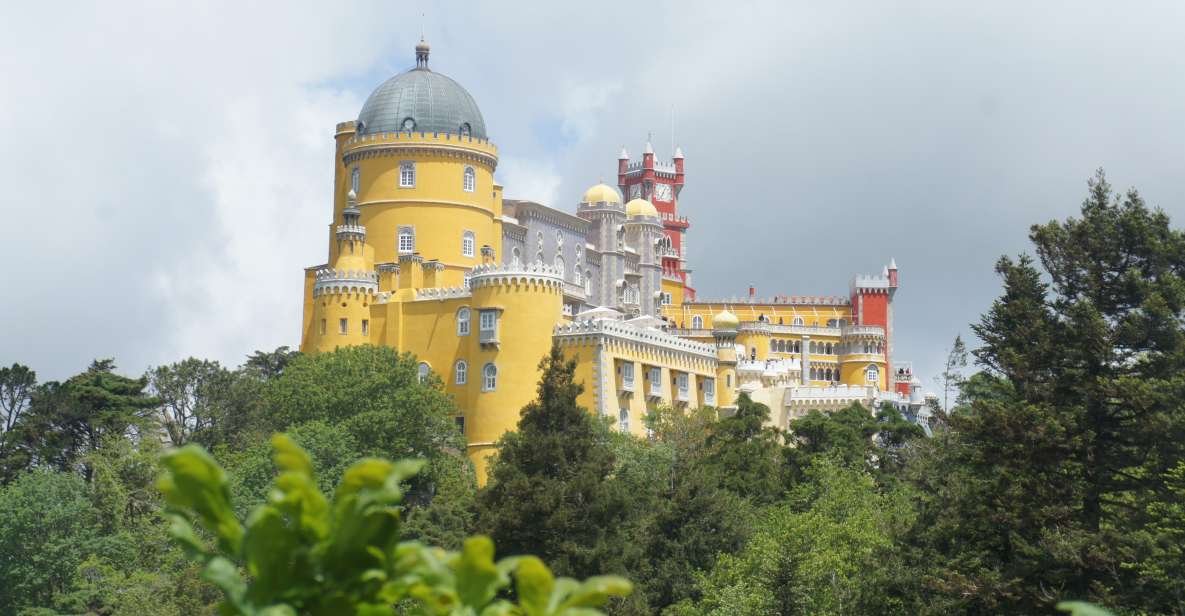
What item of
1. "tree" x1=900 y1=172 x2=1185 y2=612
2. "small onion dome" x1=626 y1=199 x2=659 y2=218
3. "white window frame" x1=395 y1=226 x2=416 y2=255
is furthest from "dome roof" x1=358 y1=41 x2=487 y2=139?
"tree" x1=900 y1=172 x2=1185 y2=612

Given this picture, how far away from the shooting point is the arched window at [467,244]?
273 ft

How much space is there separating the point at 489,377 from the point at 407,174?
13.5m

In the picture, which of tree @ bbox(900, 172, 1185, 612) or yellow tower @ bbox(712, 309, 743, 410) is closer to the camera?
tree @ bbox(900, 172, 1185, 612)

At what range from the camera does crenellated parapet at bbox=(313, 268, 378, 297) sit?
78.5 m

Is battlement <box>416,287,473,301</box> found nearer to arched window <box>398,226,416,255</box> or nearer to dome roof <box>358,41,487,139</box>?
arched window <box>398,226,416,255</box>

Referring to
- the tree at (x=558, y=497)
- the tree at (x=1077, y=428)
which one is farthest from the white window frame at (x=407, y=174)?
the tree at (x=1077, y=428)

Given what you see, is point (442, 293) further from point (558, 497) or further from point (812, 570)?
point (812, 570)

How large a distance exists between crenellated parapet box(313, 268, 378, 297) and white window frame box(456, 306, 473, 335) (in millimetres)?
4758

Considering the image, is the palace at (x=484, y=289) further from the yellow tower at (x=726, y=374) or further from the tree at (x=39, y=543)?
the tree at (x=39, y=543)

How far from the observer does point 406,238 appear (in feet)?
271

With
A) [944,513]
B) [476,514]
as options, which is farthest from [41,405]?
[944,513]

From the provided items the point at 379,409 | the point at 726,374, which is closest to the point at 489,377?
the point at 379,409

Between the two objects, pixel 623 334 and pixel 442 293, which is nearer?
pixel 623 334

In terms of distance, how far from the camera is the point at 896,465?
243 ft
